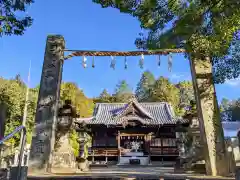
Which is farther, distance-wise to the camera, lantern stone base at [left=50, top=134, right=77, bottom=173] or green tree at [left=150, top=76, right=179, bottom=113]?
green tree at [left=150, top=76, right=179, bottom=113]

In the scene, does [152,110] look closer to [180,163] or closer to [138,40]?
[180,163]

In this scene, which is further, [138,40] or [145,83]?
[145,83]

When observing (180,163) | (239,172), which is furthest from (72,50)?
(239,172)

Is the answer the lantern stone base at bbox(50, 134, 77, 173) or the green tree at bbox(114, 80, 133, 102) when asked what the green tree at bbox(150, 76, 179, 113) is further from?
the lantern stone base at bbox(50, 134, 77, 173)

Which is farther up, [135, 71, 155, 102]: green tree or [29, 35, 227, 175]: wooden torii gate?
[135, 71, 155, 102]: green tree

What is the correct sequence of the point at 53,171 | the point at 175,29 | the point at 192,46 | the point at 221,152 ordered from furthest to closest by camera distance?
the point at 53,171 → the point at 221,152 → the point at 192,46 → the point at 175,29

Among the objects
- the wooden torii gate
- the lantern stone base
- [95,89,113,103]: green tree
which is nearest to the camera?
the wooden torii gate

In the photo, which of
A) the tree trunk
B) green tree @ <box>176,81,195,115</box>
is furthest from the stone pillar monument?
green tree @ <box>176,81,195,115</box>

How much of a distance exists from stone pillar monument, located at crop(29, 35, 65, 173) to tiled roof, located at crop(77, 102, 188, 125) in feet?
46.6

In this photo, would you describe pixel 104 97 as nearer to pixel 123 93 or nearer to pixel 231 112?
pixel 123 93

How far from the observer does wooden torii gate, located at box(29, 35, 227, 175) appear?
23.3 ft

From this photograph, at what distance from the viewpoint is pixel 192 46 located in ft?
18.3

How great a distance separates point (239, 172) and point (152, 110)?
23498 millimetres

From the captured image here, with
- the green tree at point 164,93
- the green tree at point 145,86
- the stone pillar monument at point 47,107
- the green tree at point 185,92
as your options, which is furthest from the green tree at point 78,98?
the stone pillar monument at point 47,107
